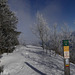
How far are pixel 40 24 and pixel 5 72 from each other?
12.0 m

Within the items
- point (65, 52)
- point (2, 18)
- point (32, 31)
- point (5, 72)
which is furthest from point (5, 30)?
point (32, 31)

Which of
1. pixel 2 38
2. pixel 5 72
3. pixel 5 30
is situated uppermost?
pixel 5 30

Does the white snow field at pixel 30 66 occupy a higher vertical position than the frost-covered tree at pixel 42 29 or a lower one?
lower

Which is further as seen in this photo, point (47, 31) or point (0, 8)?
point (47, 31)

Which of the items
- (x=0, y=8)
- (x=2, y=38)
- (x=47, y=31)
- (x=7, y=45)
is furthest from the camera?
(x=47, y=31)

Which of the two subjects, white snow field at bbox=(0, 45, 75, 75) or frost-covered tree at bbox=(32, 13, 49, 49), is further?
frost-covered tree at bbox=(32, 13, 49, 49)

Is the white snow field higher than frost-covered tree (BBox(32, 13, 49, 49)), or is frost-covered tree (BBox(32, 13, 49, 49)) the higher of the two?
frost-covered tree (BBox(32, 13, 49, 49))

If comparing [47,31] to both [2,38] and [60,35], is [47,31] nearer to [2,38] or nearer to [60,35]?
[60,35]

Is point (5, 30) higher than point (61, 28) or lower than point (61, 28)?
lower

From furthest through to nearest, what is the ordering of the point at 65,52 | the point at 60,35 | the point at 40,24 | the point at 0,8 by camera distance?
1. the point at 60,35
2. the point at 40,24
3. the point at 0,8
4. the point at 65,52

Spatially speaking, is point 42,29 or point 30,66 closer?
point 30,66

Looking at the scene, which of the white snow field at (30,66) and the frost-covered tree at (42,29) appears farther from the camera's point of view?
the frost-covered tree at (42,29)

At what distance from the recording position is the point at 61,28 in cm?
1667

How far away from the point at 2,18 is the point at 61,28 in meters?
14.0
